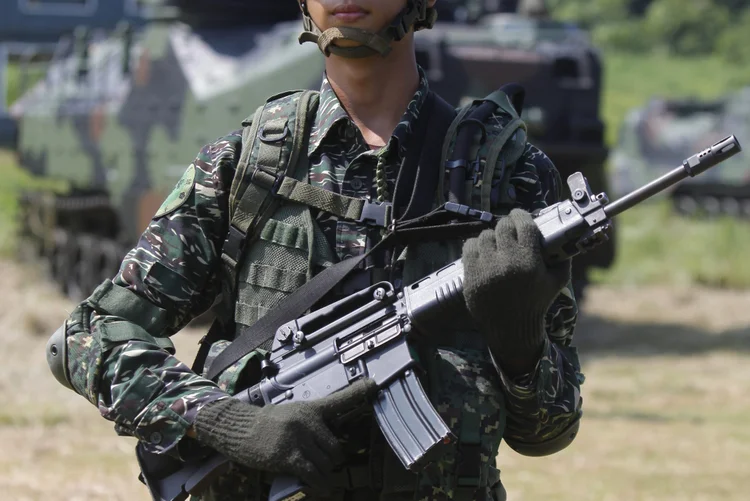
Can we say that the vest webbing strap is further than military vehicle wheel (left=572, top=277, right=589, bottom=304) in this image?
No

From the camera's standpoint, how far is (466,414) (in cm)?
252

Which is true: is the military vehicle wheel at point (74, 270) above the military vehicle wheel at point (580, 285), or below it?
below

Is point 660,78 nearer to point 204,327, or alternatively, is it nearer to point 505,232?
point 204,327

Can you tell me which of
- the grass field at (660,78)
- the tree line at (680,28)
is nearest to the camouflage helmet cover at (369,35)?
the grass field at (660,78)

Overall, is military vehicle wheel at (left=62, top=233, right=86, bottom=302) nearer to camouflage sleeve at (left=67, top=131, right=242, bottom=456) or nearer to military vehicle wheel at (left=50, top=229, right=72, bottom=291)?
military vehicle wheel at (left=50, top=229, right=72, bottom=291)

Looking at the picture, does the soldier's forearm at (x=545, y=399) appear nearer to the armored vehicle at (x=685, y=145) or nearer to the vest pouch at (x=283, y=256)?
the vest pouch at (x=283, y=256)

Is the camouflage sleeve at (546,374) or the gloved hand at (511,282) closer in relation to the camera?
the gloved hand at (511,282)

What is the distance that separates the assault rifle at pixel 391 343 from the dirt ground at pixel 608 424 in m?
3.59

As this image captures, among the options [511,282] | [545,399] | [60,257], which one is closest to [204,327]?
[60,257]

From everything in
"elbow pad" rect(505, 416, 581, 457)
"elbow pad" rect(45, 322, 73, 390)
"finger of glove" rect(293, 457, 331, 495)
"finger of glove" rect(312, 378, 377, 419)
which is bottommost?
"elbow pad" rect(505, 416, 581, 457)

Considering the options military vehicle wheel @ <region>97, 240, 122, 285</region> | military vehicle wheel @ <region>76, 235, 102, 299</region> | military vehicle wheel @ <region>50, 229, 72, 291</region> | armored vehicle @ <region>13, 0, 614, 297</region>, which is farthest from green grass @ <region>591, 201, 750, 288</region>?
military vehicle wheel @ <region>50, 229, 72, 291</region>

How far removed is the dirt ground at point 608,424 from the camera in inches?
255

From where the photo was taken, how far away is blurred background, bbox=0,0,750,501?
7.01m

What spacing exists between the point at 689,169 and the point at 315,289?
717 millimetres
